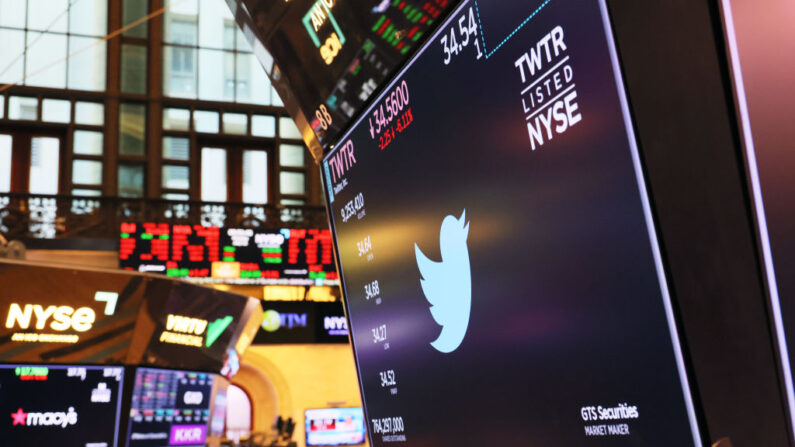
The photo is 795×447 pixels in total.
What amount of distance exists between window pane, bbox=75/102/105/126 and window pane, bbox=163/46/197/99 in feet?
3.53

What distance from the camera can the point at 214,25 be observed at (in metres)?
14.1

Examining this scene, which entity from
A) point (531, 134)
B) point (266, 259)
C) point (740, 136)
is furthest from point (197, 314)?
point (740, 136)

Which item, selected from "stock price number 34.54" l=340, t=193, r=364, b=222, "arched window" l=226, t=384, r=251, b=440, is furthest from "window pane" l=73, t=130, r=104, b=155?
"stock price number 34.54" l=340, t=193, r=364, b=222

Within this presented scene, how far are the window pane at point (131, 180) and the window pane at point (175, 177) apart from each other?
370 millimetres

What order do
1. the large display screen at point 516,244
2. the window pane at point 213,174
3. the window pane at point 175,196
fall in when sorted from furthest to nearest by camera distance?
1. the window pane at point 213,174
2. the window pane at point 175,196
3. the large display screen at point 516,244

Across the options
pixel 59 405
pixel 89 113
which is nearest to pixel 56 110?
pixel 89 113

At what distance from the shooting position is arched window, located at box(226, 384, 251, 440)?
12859mm

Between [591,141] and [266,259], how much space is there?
10659 millimetres

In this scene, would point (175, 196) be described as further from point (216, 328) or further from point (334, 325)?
point (216, 328)

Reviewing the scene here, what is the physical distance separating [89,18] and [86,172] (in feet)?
8.42

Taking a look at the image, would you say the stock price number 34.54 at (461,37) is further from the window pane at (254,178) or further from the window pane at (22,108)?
the window pane at (22,108)

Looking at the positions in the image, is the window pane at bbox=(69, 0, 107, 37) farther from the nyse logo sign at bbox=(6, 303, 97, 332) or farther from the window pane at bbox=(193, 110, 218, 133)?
the nyse logo sign at bbox=(6, 303, 97, 332)

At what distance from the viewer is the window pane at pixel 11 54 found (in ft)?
41.7

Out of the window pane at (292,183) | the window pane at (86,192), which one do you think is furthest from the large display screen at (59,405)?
the window pane at (292,183)
